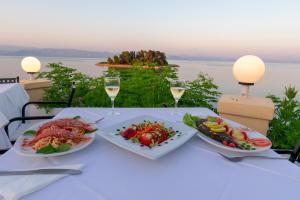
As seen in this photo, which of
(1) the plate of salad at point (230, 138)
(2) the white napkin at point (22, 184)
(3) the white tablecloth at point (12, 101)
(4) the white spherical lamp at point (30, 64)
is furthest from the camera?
(4) the white spherical lamp at point (30, 64)

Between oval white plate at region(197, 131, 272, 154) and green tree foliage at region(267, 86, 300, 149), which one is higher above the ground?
oval white plate at region(197, 131, 272, 154)

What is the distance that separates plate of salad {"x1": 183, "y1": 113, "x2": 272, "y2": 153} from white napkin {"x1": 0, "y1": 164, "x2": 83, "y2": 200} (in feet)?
2.19

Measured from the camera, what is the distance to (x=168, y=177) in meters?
0.70

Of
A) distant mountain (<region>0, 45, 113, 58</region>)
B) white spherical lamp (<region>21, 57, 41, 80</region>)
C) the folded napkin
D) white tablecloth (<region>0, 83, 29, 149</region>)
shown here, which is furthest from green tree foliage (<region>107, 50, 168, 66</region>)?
the folded napkin

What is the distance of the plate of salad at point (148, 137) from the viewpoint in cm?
82

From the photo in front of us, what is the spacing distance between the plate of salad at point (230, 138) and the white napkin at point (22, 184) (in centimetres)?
67

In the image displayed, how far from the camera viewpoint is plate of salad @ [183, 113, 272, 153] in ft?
3.03

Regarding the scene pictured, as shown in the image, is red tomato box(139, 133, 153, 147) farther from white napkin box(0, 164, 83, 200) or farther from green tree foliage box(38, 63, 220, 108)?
green tree foliage box(38, 63, 220, 108)

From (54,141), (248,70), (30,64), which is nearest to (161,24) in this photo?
(30,64)

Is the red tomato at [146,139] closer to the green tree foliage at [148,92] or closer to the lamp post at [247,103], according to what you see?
the lamp post at [247,103]

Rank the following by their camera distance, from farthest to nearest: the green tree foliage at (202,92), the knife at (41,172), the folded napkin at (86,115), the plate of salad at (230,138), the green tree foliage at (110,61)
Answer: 1. the green tree foliage at (110,61)
2. the green tree foliage at (202,92)
3. the folded napkin at (86,115)
4. the plate of salad at (230,138)
5. the knife at (41,172)

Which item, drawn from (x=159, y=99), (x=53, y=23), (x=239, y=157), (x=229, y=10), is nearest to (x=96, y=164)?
(x=239, y=157)

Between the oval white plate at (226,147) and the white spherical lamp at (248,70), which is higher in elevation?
the white spherical lamp at (248,70)

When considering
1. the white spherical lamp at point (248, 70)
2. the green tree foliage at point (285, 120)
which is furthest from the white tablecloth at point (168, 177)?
the green tree foliage at point (285, 120)
